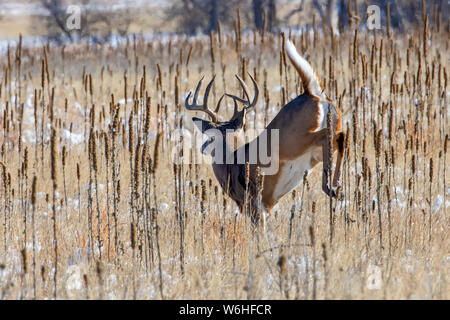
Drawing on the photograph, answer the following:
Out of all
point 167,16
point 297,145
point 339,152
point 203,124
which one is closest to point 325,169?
point 339,152

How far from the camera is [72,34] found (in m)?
21.9

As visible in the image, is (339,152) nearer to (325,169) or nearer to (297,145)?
(325,169)

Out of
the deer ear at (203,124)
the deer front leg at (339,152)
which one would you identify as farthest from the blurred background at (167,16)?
the deer front leg at (339,152)

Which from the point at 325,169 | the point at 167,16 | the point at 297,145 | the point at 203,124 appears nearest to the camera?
the point at 325,169

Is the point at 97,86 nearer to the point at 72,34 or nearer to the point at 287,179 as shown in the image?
the point at 287,179

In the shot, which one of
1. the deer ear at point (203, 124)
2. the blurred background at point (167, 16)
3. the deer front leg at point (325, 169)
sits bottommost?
the deer front leg at point (325, 169)

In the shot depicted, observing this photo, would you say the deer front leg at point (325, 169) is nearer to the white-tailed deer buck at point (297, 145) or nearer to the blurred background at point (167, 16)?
the white-tailed deer buck at point (297, 145)

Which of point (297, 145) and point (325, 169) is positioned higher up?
point (297, 145)

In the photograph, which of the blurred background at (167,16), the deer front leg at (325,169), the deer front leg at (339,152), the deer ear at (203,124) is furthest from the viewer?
the blurred background at (167,16)

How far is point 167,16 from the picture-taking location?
28812 mm

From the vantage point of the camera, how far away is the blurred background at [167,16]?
21.2m

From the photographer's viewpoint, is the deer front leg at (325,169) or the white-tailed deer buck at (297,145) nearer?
the deer front leg at (325,169)

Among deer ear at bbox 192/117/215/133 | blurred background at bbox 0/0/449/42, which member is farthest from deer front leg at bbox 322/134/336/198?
blurred background at bbox 0/0/449/42

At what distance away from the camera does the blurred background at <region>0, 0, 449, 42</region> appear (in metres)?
21.2
